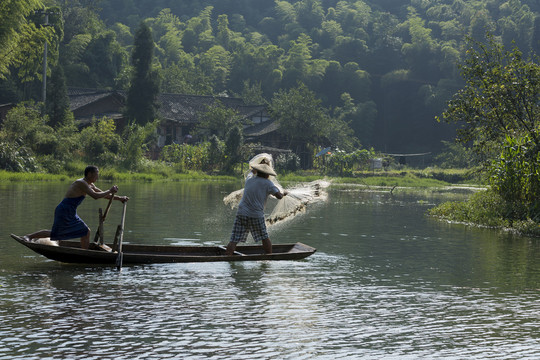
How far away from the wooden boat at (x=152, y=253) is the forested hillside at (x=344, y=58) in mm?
59113

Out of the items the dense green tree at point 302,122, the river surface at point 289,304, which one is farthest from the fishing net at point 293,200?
the dense green tree at point 302,122

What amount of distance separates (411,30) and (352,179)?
44.1 m

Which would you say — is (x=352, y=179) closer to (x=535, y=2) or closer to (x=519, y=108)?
(x=519, y=108)

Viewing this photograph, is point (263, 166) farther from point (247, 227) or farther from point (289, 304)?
point (289, 304)

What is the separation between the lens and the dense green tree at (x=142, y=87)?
185ft

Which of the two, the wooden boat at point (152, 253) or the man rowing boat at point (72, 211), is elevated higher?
the man rowing boat at point (72, 211)

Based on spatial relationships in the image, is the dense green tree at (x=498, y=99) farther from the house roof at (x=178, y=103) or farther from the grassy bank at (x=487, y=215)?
the house roof at (x=178, y=103)

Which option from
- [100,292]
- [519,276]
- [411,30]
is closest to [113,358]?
[100,292]

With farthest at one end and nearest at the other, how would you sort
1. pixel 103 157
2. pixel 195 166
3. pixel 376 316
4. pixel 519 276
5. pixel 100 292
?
pixel 195 166 < pixel 103 157 < pixel 519 276 < pixel 100 292 < pixel 376 316

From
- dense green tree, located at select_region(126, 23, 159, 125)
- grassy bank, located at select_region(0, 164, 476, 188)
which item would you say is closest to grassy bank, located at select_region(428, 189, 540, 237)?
grassy bank, located at select_region(0, 164, 476, 188)

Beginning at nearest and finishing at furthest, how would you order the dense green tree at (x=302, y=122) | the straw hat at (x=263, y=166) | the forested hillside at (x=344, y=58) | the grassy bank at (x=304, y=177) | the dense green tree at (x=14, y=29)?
the straw hat at (x=263, y=166) < the dense green tree at (x=14, y=29) < the grassy bank at (x=304, y=177) < the dense green tree at (x=302, y=122) < the forested hillside at (x=344, y=58)

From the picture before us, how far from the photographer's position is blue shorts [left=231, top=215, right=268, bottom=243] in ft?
42.4

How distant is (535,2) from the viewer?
9744cm

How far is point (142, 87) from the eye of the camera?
5684 centimetres
